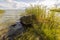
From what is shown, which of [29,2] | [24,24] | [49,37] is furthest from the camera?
[29,2]

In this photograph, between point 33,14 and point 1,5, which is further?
point 1,5

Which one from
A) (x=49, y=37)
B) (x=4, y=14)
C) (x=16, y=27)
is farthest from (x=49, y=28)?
(x=4, y=14)

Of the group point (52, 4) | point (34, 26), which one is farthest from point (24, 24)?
point (52, 4)

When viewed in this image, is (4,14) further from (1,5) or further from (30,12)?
(30,12)

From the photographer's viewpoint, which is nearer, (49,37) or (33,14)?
(49,37)

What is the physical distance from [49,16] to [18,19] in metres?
0.42

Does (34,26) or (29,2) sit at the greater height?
(29,2)

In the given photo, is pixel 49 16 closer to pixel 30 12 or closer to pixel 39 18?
pixel 39 18

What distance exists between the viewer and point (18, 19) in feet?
7.11

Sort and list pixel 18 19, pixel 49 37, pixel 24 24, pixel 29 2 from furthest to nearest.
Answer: pixel 29 2 < pixel 18 19 < pixel 24 24 < pixel 49 37

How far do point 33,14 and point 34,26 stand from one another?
18cm

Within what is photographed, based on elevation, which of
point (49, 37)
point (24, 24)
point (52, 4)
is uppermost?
point (52, 4)

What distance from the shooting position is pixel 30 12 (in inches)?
83.7

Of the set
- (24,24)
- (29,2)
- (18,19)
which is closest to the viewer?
(24,24)
